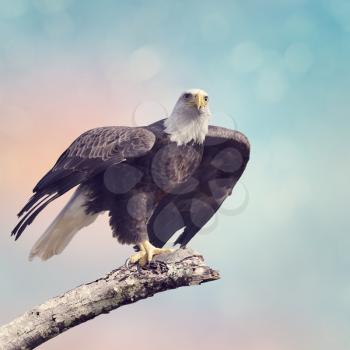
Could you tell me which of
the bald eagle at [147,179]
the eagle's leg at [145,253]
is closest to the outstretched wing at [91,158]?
the bald eagle at [147,179]

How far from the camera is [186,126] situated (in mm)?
7770

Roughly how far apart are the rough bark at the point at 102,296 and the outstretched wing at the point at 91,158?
1425mm

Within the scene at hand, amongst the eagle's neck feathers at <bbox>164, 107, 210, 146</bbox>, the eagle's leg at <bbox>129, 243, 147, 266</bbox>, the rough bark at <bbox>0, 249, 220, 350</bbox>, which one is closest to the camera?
the rough bark at <bbox>0, 249, 220, 350</bbox>

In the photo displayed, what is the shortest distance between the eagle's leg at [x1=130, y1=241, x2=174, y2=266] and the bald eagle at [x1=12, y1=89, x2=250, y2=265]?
1 cm

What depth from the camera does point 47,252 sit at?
8.09m

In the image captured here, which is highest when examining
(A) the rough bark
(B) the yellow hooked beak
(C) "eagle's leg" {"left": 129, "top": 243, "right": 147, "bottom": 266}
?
(B) the yellow hooked beak

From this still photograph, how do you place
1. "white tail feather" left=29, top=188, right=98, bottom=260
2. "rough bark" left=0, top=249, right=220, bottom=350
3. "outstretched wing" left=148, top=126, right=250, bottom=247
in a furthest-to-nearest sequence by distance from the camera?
1. "outstretched wing" left=148, top=126, right=250, bottom=247
2. "white tail feather" left=29, top=188, right=98, bottom=260
3. "rough bark" left=0, top=249, right=220, bottom=350

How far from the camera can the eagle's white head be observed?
7.73 meters

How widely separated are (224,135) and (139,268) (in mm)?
2600

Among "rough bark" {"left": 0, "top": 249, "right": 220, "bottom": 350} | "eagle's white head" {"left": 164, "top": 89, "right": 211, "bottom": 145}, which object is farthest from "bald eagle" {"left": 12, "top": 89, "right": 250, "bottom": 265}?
"rough bark" {"left": 0, "top": 249, "right": 220, "bottom": 350}

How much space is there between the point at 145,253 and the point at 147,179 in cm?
96

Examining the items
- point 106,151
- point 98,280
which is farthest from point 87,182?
point 98,280

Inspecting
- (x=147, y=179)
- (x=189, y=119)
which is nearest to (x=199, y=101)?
(x=189, y=119)

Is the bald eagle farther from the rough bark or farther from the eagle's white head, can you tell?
the rough bark
